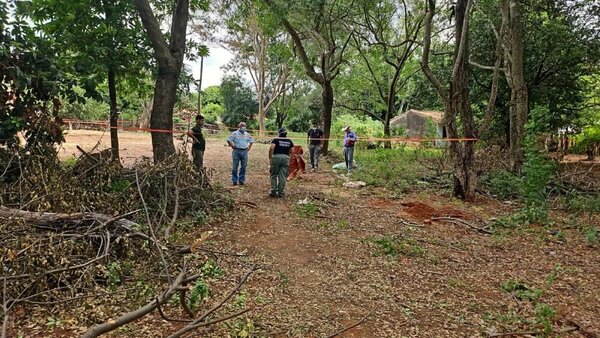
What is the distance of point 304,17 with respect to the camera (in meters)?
12.9

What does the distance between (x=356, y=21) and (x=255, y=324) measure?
15.2 meters

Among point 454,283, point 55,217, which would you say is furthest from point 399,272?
point 55,217

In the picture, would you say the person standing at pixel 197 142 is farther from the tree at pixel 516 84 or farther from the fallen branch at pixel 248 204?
the tree at pixel 516 84

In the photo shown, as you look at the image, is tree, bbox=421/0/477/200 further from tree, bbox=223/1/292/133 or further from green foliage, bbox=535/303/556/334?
tree, bbox=223/1/292/133

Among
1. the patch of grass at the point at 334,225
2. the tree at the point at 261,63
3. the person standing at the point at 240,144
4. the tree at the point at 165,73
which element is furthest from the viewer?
the tree at the point at 261,63

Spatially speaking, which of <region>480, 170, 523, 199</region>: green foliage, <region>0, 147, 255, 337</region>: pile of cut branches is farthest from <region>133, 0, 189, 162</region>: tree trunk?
<region>480, 170, 523, 199</region>: green foliage

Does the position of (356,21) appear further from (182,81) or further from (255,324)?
(255,324)

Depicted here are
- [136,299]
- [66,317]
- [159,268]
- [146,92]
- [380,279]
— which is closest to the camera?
[66,317]

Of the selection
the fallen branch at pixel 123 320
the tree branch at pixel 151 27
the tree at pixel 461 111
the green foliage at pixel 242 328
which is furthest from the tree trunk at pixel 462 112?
the fallen branch at pixel 123 320

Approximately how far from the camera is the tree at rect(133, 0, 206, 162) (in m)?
6.93

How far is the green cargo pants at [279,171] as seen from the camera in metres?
7.96

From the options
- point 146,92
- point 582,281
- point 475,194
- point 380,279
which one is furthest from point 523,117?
point 146,92

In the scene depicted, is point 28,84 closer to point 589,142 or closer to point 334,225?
point 334,225

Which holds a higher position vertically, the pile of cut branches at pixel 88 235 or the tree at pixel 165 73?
the tree at pixel 165 73
